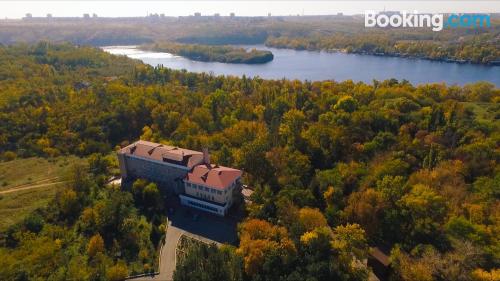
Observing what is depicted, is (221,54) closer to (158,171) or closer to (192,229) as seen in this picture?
(158,171)

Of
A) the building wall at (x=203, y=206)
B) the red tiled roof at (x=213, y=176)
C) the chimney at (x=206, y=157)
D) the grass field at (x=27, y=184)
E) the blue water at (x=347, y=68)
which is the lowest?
the building wall at (x=203, y=206)

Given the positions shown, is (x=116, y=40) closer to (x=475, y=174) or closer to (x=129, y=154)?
(x=129, y=154)

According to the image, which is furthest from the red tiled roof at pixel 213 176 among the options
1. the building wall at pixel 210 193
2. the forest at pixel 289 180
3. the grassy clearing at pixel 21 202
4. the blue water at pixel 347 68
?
the blue water at pixel 347 68

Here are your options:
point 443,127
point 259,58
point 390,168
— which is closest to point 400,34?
point 259,58

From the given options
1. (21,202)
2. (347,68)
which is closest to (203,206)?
(21,202)

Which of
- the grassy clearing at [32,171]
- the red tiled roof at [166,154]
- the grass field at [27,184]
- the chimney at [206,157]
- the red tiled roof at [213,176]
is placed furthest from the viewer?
the grassy clearing at [32,171]

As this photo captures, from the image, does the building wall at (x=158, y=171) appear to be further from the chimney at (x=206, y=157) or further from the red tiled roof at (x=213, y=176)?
the chimney at (x=206, y=157)

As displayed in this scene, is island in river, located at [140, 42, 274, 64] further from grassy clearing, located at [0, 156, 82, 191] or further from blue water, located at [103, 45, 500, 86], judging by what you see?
grassy clearing, located at [0, 156, 82, 191]
